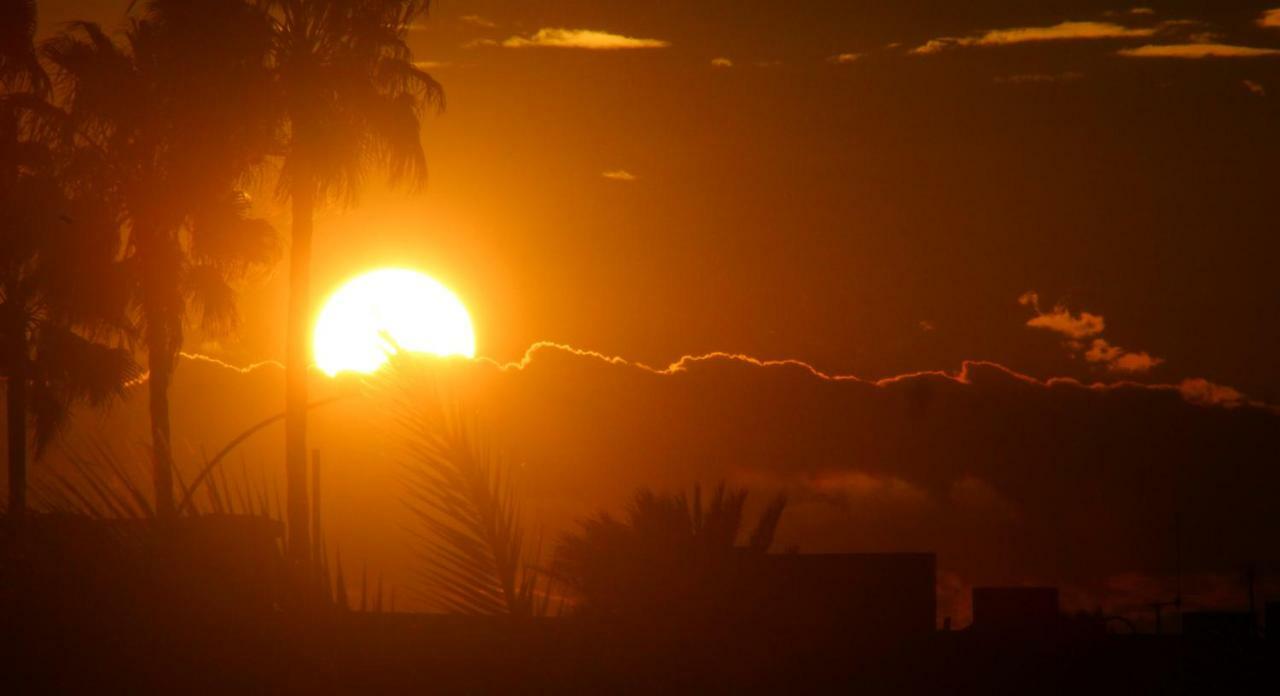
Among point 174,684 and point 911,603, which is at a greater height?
point 174,684

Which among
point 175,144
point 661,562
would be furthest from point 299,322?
point 661,562

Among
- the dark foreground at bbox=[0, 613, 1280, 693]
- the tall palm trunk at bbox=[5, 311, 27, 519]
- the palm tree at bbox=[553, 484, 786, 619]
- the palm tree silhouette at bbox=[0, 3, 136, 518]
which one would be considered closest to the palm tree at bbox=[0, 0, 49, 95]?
the palm tree silhouette at bbox=[0, 3, 136, 518]

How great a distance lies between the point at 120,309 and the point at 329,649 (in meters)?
24.6

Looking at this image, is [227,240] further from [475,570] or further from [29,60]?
[475,570]

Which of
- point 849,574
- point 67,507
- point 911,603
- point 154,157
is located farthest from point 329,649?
point 154,157

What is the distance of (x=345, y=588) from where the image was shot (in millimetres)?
3629

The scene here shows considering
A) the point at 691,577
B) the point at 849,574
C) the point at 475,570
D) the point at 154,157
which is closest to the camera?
the point at 475,570

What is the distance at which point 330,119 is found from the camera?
72.7 feet

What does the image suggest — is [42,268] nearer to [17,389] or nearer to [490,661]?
[17,389]

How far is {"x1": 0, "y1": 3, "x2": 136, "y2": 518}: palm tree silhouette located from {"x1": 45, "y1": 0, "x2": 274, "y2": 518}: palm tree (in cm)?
65

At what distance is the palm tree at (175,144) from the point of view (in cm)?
2202

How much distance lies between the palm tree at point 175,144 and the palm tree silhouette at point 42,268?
65 cm

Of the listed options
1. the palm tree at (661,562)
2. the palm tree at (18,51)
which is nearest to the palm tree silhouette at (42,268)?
the palm tree at (18,51)

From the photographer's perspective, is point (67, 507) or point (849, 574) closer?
point (67, 507)
